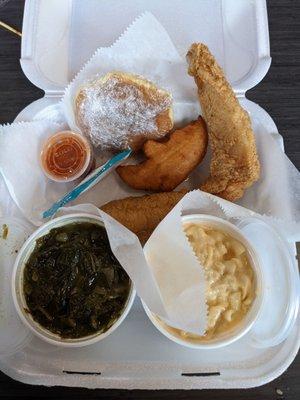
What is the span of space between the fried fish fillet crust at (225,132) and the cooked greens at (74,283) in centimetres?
41

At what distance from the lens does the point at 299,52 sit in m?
1.84

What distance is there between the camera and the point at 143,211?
152 centimetres

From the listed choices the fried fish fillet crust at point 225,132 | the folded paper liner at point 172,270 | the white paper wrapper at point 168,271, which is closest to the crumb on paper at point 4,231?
the folded paper liner at point 172,270

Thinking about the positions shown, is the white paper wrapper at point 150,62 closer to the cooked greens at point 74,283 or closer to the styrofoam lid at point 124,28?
the styrofoam lid at point 124,28

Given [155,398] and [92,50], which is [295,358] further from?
[92,50]

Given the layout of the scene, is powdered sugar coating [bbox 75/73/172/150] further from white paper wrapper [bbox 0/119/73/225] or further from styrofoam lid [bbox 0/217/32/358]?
styrofoam lid [bbox 0/217/32/358]

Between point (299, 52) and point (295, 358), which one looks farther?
point (299, 52)

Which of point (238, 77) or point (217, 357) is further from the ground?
point (238, 77)

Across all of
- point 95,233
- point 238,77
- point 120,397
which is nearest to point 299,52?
point 238,77

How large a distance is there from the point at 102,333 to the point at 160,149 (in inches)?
24.3

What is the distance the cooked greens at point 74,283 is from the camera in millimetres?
1336

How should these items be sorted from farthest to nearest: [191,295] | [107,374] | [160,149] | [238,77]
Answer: [238,77]
[160,149]
[107,374]
[191,295]

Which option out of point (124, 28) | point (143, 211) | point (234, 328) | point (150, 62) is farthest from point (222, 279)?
point (124, 28)

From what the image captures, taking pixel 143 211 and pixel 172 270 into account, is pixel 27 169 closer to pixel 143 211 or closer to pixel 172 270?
pixel 143 211
